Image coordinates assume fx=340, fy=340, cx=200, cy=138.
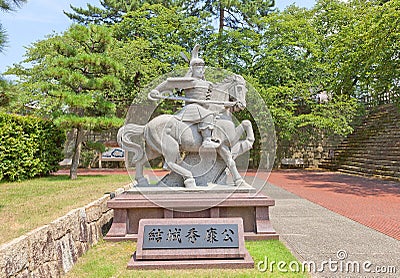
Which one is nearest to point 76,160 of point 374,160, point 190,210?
point 190,210

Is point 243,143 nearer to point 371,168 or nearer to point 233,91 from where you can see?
point 233,91

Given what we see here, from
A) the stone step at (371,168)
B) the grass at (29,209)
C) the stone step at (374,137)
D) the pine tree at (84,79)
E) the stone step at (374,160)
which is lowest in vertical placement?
the grass at (29,209)

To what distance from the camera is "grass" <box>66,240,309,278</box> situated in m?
3.23

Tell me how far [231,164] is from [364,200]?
4.62m

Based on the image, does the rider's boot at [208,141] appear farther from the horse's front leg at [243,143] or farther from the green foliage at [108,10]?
the green foliage at [108,10]

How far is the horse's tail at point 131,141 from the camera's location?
484 cm

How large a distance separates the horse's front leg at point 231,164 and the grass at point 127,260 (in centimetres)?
87

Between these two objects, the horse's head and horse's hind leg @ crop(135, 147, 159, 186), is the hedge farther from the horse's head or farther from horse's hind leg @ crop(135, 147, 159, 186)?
the horse's head

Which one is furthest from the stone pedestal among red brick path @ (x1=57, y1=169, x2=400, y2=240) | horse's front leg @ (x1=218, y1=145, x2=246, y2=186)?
red brick path @ (x1=57, y1=169, x2=400, y2=240)

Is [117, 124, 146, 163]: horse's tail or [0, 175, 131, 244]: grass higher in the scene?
[117, 124, 146, 163]: horse's tail

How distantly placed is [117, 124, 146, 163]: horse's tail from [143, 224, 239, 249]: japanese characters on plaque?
1.47m

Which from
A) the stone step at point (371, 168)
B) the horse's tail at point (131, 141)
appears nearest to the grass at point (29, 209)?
the horse's tail at point (131, 141)

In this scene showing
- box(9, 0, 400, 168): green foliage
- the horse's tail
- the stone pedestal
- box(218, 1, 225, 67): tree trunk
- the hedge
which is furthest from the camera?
box(218, 1, 225, 67): tree trunk

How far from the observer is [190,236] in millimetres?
3576
